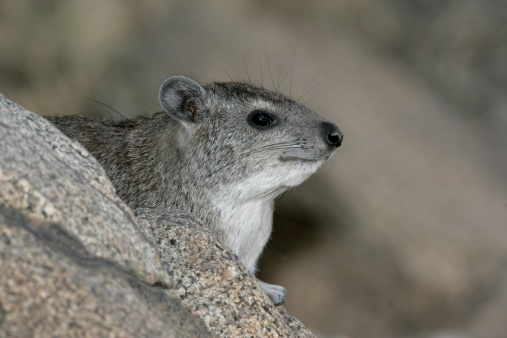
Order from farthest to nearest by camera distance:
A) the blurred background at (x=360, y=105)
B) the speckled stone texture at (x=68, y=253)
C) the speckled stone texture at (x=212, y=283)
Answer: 1. the blurred background at (x=360, y=105)
2. the speckled stone texture at (x=212, y=283)
3. the speckled stone texture at (x=68, y=253)

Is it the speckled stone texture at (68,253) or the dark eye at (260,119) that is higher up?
the dark eye at (260,119)

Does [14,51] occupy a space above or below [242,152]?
above

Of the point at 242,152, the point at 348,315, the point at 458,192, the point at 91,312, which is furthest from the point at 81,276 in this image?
the point at 458,192

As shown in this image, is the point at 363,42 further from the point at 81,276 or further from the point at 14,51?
the point at 81,276

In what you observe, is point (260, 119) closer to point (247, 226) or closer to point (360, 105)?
point (247, 226)

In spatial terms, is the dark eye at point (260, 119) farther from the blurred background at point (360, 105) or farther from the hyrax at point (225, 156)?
the blurred background at point (360, 105)

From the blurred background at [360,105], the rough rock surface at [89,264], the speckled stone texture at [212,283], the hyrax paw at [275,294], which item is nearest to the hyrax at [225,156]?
the hyrax paw at [275,294]

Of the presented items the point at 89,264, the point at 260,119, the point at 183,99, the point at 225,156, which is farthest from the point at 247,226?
the point at 89,264
